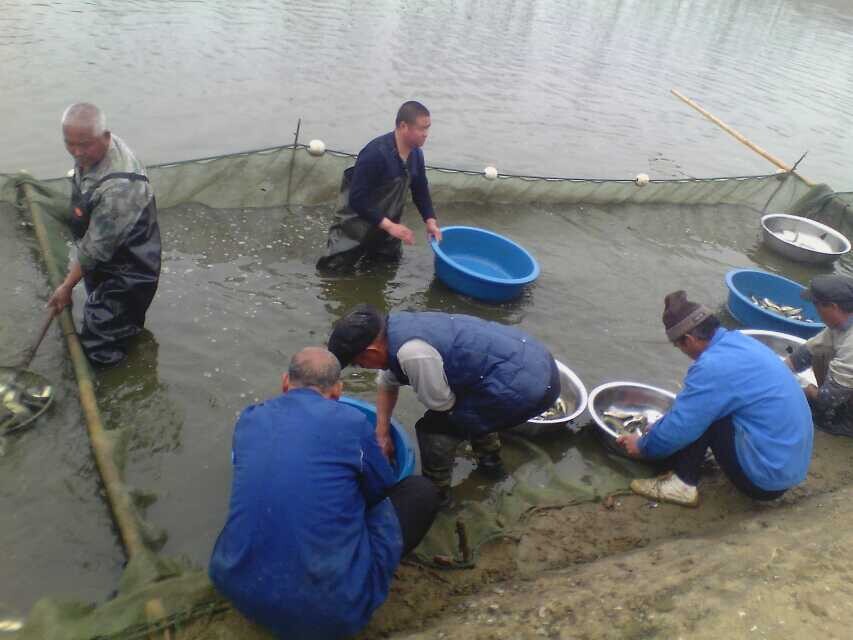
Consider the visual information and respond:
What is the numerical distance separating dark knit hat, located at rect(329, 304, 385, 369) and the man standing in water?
214 centimetres

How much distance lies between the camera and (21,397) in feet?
14.0

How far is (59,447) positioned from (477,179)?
5843 millimetres

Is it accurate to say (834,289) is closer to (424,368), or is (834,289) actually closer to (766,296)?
(766,296)

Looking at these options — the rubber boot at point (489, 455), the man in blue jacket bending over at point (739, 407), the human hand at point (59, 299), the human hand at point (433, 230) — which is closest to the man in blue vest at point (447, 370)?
the rubber boot at point (489, 455)

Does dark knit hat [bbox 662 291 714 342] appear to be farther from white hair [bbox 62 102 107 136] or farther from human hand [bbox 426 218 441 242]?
white hair [bbox 62 102 107 136]

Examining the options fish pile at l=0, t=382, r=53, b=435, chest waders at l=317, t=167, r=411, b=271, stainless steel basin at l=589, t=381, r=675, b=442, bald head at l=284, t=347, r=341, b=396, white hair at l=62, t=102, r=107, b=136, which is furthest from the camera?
chest waders at l=317, t=167, r=411, b=271

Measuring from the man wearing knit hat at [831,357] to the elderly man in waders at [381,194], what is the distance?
11.0 feet

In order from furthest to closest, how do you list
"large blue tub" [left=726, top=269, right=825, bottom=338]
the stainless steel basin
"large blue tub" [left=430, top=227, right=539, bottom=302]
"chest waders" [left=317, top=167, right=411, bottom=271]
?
"large blue tub" [left=726, top=269, right=825, bottom=338] → "large blue tub" [left=430, top=227, right=539, bottom=302] → "chest waders" [left=317, top=167, right=411, bottom=271] → the stainless steel basin

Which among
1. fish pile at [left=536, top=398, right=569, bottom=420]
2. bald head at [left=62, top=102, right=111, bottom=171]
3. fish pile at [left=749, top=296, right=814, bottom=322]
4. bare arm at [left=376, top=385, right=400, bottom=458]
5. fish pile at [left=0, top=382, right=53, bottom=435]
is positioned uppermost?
bald head at [left=62, top=102, right=111, bottom=171]

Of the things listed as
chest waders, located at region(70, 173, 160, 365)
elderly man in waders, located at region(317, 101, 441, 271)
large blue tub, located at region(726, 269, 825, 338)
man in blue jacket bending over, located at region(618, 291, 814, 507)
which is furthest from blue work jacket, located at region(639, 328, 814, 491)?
chest waders, located at region(70, 173, 160, 365)

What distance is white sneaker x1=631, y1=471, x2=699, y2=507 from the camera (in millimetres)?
4215

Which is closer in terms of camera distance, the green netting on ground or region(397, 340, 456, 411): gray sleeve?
the green netting on ground

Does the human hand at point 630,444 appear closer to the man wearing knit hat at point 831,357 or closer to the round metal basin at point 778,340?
the man wearing knit hat at point 831,357

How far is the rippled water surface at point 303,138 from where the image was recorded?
4117mm
